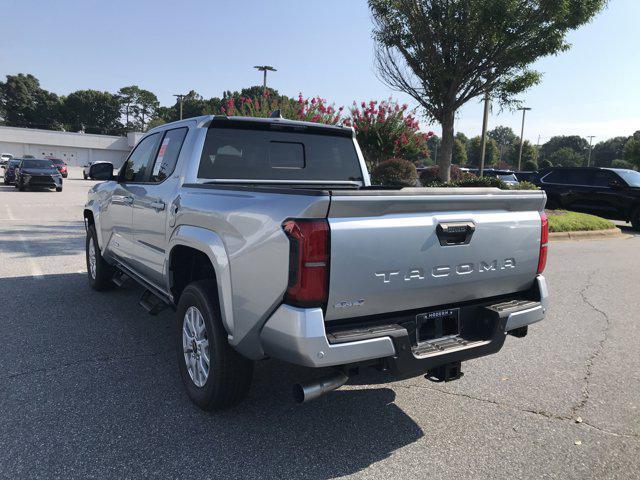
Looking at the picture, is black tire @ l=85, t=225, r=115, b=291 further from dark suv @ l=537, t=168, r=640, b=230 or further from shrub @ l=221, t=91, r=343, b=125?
dark suv @ l=537, t=168, r=640, b=230

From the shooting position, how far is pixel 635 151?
51.8m

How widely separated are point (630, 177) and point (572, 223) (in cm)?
425

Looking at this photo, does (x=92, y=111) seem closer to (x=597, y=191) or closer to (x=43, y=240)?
(x=43, y=240)

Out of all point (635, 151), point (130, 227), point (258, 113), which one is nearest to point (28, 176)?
point (258, 113)

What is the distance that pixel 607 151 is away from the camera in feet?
366

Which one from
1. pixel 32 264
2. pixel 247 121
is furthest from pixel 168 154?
pixel 32 264

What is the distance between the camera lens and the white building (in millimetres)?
73125

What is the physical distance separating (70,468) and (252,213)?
1.67 m

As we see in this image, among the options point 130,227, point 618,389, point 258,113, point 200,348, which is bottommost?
point 618,389

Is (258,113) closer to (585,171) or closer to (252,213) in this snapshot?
(585,171)

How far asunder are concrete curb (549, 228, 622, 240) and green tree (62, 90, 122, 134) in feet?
387

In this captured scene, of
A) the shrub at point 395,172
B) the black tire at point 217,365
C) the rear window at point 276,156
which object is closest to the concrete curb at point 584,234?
the shrub at point 395,172

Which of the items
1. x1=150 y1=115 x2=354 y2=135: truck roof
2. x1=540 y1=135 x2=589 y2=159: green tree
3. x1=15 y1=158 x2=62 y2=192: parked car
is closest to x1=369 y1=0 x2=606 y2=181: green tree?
x1=150 y1=115 x2=354 y2=135: truck roof

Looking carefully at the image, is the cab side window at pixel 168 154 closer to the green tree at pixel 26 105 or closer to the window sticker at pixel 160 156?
the window sticker at pixel 160 156
